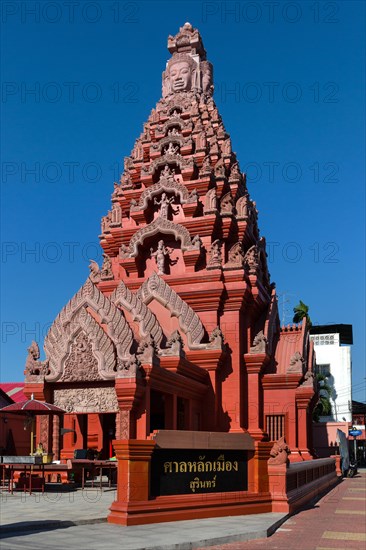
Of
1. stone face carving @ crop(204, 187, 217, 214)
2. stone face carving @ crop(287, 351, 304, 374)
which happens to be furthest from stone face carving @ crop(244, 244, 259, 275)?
stone face carving @ crop(287, 351, 304, 374)

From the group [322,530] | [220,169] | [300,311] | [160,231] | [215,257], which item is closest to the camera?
[322,530]

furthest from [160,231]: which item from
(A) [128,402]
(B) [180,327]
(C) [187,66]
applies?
(C) [187,66]

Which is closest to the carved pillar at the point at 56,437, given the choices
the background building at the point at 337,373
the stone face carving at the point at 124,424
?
the stone face carving at the point at 124,424

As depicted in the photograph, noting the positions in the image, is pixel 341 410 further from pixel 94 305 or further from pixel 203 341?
pixel 94 305

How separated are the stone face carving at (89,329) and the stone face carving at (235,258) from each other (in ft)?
21.3

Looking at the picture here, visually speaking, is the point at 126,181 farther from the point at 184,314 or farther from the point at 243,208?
the point at 184,314

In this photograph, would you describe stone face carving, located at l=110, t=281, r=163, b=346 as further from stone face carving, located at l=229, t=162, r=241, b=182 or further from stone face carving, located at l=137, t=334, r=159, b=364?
stone face carving, located at l=229, t=162, r=241, b=182

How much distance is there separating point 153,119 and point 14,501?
2111 cm

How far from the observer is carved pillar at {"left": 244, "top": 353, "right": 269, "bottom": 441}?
78.5 feet

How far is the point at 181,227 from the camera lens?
25969mm

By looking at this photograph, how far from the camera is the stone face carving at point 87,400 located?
62.6 feet

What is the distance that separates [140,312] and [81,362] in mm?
2992

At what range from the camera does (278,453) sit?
16562mm

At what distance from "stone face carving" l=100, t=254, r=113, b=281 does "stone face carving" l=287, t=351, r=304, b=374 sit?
8296 millimetres
